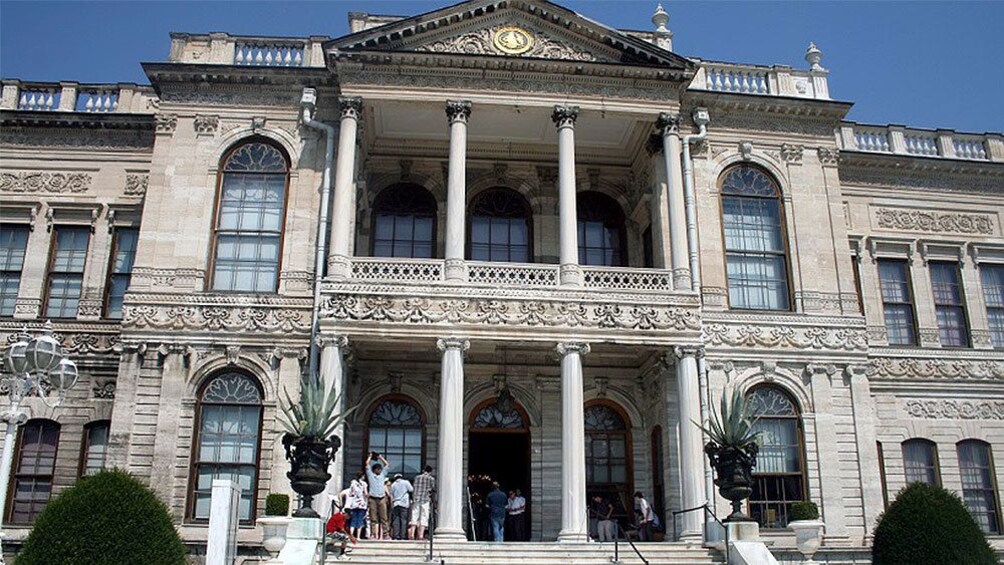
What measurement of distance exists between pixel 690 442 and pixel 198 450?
10562 millimetres

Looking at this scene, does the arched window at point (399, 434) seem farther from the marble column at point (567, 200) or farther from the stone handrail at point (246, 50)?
the stone handrail at point (246, 50)

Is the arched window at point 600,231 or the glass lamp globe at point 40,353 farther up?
the arched window at point 600,231

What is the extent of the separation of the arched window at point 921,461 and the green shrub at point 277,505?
51.1 feet

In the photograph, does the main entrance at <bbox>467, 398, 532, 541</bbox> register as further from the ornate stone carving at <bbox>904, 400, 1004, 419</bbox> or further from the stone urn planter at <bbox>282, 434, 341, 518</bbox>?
the ornate stone carving at <bbox>904, 400, 1004, 419</bbox>

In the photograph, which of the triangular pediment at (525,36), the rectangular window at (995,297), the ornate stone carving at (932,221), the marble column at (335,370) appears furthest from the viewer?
the ornate stone carving at (932,221)

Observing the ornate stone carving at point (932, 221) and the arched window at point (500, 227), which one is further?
the ornate stone carving at point (932, 221)

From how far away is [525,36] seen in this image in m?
22.9

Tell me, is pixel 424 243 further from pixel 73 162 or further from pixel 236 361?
pixel 73 162

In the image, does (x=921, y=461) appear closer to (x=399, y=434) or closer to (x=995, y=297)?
(x=995, y=297)

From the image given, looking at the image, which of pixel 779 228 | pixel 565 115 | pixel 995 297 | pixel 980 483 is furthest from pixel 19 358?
pixel 995 297

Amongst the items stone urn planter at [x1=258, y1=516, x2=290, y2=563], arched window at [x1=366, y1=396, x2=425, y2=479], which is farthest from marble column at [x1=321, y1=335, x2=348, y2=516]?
stone urn planter at [x1=258, y1=516, x2=290, y2=563]

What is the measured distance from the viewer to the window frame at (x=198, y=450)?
66.0ft

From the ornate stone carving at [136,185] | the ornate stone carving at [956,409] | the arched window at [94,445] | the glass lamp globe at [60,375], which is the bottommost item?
the glass lamp globe at [60,375]

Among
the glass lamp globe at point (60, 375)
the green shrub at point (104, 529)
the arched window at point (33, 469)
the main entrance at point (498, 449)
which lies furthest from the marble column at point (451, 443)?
the arched window at point (33, 469)
